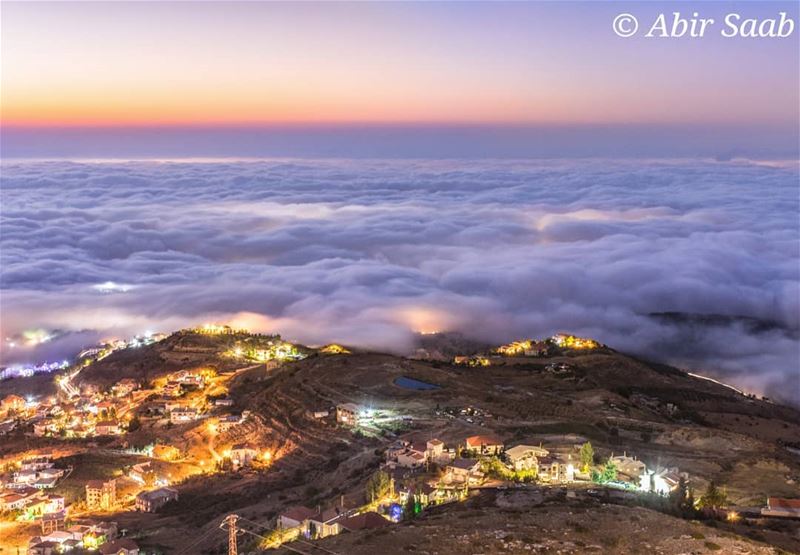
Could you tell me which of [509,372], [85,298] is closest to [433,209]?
[85,298]

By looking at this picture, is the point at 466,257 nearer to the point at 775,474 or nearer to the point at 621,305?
the point at 621,305

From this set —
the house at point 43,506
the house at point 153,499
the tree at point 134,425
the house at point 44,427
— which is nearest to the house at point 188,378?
the tree at point 134,425

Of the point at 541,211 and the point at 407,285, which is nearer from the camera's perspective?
the point at 407,285

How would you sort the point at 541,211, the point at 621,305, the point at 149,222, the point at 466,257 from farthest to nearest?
the point at 541,211
the point at 149,222
the point at 466,257
the point at 621,305

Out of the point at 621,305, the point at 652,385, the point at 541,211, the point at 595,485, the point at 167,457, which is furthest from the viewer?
the point at 541,211

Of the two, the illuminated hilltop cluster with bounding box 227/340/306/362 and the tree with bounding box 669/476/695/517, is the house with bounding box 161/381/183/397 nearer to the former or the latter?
the illuminated hilltop cluster with bounding box 227/340/306/362

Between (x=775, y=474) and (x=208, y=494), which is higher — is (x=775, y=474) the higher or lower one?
the higher one

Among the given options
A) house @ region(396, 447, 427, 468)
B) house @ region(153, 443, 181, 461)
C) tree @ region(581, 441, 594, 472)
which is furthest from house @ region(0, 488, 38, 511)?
tree @ region(581, 441, 594, 472)
